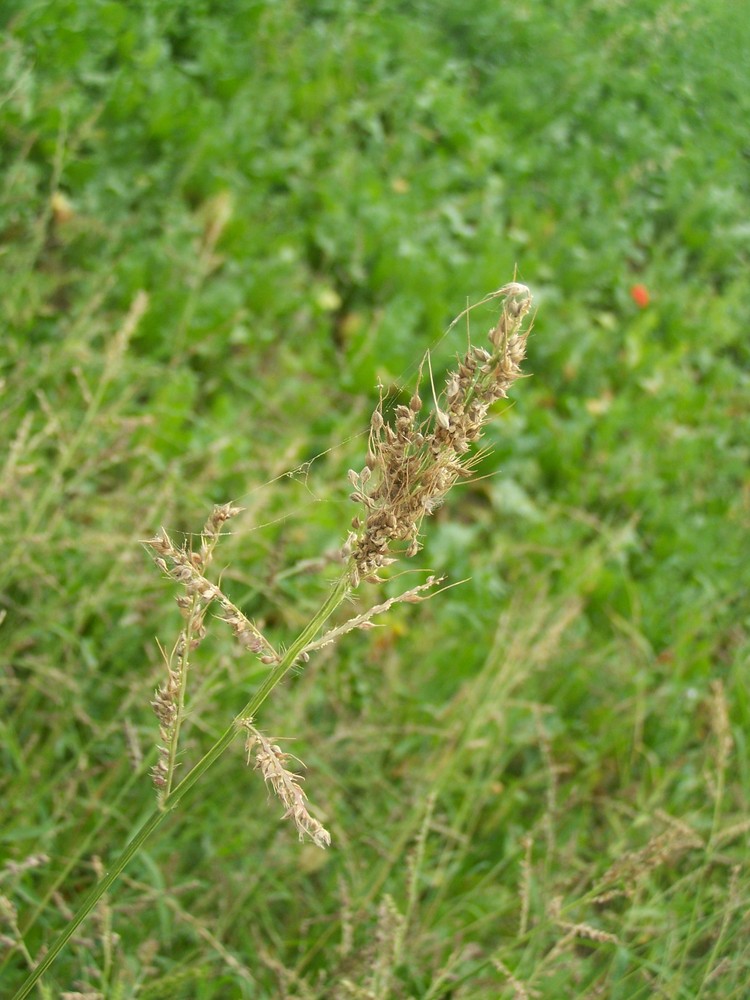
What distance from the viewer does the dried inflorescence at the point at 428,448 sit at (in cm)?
88

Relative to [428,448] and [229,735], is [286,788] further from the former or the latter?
[428,448]

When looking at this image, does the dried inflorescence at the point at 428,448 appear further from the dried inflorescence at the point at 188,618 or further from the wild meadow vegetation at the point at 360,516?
the dried inflorescence at the point at 188,618

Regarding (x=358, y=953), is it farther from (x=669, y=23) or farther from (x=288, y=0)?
(x=669, y=23)

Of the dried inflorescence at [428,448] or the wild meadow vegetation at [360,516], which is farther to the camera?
the wild meadow vegetation at [360,516]

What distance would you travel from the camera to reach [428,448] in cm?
94

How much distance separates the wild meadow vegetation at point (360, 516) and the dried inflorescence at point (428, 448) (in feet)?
0.04

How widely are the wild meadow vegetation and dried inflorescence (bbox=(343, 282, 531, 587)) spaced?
0.01m

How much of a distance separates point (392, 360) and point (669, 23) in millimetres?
3772

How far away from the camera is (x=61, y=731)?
2.15m

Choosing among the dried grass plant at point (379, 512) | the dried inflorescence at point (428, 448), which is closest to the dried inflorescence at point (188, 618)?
the dried grass plant at point (379, 512)

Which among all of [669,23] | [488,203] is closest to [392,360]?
[488,203]

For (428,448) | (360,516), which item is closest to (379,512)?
(428,448)

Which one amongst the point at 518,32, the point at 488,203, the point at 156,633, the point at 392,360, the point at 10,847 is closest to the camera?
the point at 10,847

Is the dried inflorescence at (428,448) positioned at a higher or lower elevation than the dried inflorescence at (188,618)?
higher
